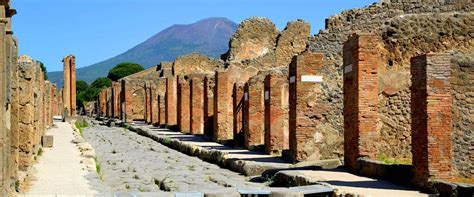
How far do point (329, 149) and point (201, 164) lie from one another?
10.4 feet

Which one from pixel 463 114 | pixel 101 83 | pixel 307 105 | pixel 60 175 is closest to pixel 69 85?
pixel 307 105

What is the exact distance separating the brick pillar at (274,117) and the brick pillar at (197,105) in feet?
30.2

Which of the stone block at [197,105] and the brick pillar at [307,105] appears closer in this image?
the brick pillar at [307,105]

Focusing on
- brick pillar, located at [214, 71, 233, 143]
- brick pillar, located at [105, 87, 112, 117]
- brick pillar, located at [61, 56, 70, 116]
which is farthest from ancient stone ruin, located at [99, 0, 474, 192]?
brick pillar, located at [105, 87, 112, 117]

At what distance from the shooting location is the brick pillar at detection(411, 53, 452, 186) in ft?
32.5

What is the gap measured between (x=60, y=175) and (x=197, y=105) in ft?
46.5

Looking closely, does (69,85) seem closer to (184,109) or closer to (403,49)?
(184,109)

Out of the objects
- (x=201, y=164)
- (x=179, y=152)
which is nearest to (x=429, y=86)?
(x=201, y=164)

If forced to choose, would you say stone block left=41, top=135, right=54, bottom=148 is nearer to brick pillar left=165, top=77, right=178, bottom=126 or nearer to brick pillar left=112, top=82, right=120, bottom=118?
brick pillar left=165, top=77, right=178, bottom=126

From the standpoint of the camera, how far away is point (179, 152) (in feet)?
67.6

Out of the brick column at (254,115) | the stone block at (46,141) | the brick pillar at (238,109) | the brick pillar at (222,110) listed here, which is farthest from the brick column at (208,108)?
the stone block at (46,141)

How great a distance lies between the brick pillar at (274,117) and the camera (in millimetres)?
16859

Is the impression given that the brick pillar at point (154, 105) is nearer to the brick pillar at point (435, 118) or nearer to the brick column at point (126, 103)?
the brick column at point (126, 103)

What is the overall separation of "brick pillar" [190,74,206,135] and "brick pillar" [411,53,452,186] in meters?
16.5
